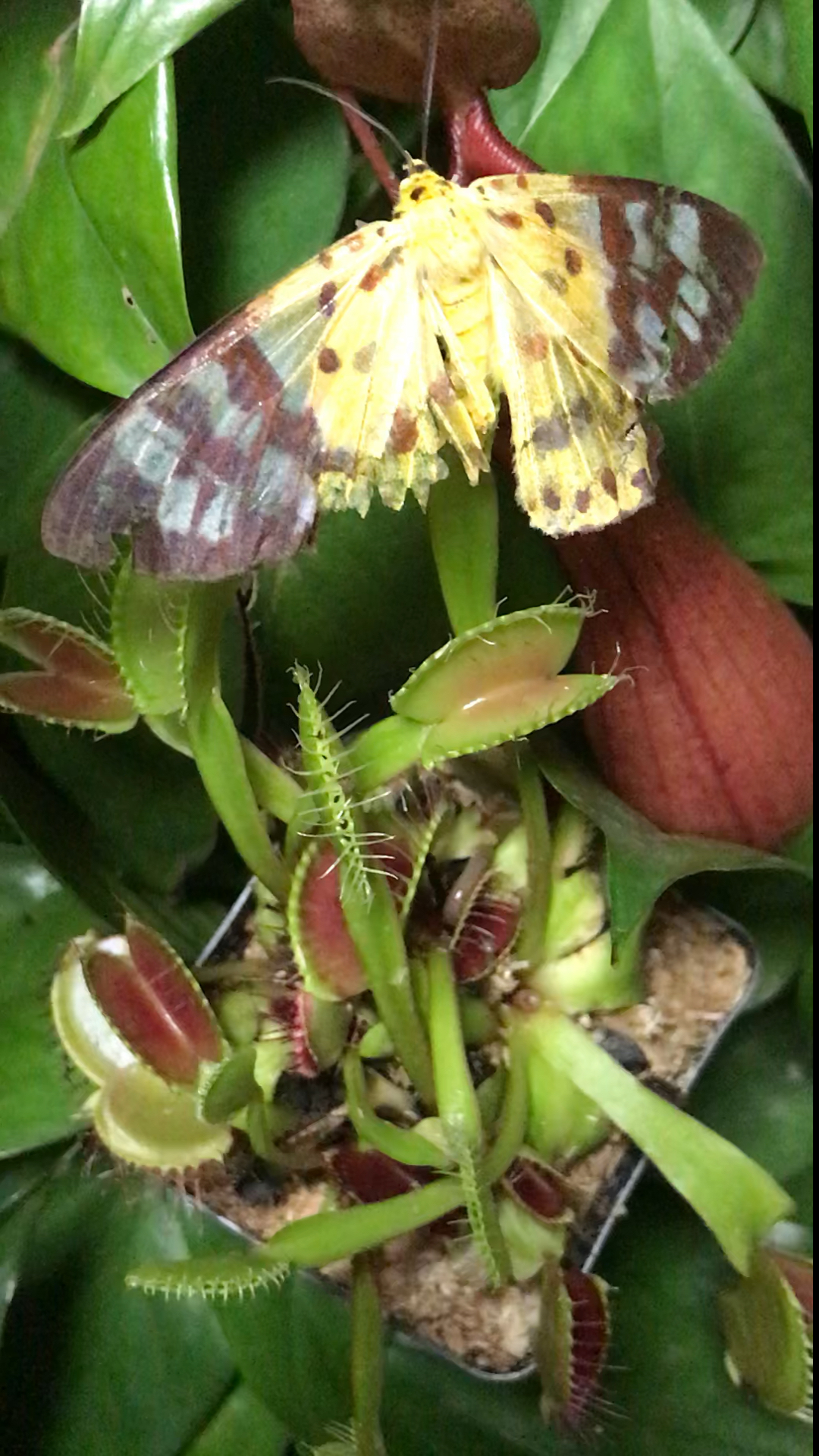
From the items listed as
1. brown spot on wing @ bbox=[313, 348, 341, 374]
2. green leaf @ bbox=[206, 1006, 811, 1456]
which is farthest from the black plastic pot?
brown spot on wing @ bbox=[313, 348, 341, 374]

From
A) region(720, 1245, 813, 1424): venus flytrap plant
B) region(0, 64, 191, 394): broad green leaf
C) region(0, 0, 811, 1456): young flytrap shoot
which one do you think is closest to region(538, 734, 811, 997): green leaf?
region(0, 0, 811, 1456): young flytrap shoot

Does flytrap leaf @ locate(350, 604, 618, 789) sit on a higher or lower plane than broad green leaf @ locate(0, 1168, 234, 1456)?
higher

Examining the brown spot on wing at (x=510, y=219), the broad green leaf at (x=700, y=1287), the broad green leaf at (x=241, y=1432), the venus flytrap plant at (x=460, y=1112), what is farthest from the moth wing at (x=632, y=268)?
the broad green leaf at (x=241, y=1432)

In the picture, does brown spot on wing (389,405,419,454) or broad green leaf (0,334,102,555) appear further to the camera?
broad green leaf (0,334,102,555)

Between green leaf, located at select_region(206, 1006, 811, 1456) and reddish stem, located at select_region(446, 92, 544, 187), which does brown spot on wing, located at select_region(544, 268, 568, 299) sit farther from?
green leaf, located at select_region(206, 1006, 811, 1456)

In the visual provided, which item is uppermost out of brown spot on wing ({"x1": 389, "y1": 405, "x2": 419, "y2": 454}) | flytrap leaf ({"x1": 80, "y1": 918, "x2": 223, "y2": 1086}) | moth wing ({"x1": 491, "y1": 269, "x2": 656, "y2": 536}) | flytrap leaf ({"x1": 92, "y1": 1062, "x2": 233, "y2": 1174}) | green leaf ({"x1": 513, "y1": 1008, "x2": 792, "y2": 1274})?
brown spot on wing ({"x1": 389, "y1": 405, "x2": 419, "y2": 454})

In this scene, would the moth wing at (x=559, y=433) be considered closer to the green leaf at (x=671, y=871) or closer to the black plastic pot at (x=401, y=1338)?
the green leaf at (x=671, y=871)

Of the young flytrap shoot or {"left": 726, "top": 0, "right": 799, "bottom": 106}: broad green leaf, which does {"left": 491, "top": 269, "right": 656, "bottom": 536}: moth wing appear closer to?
the young flytrap shoot
